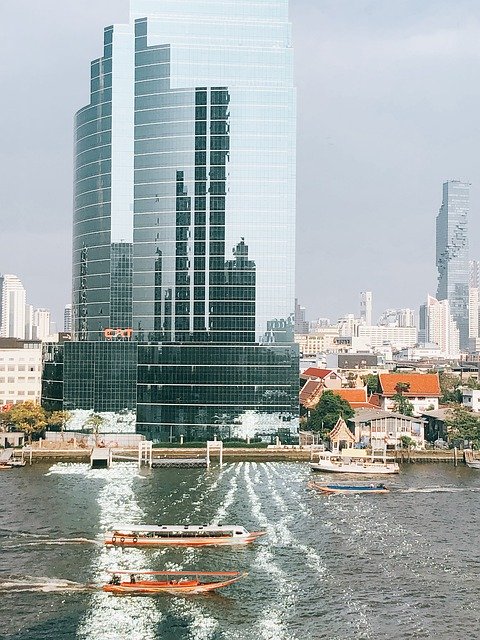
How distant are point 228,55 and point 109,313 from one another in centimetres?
4785

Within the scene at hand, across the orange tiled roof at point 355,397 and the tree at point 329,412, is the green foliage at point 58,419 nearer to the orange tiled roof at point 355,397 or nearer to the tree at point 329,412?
the tree at point 329,412

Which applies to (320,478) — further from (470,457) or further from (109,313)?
(109,313)

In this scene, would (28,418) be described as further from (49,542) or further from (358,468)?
(49,542)

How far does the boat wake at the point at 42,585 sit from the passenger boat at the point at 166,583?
1.69 m

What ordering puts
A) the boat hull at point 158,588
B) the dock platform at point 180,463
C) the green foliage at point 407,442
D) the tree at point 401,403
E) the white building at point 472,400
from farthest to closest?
the white building at point 472,400 → the tree at point 401,403 → the green foliage at point 407,442 → the dock platform at point 180,463 → the boat hull at point 158,588

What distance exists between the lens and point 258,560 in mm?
76312

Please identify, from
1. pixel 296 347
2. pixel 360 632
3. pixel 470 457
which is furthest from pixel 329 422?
pixel 360 632

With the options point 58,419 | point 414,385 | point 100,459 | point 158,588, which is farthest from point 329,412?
point 158,588

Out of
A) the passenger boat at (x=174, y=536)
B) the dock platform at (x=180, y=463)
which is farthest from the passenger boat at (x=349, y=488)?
the passenger boat at (x=174, y=536)

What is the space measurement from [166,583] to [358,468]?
198ft

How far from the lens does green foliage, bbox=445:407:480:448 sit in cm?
14050

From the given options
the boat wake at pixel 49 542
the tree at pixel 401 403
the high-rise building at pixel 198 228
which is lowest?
the boat wake at pixel 49 542

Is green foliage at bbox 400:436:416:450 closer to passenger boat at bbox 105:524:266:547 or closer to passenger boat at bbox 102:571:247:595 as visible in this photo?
passenger boat at bbox 105:524:266:547

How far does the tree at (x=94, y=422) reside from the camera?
149 m
